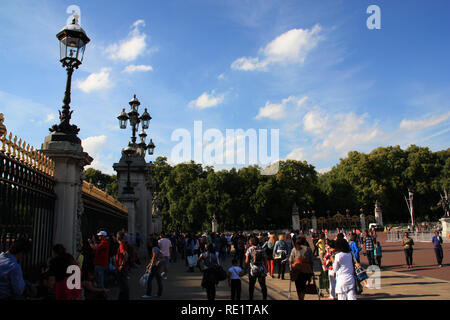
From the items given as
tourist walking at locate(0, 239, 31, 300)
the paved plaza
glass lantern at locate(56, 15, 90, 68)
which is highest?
glass lantern at locate(56, 15, 90, 68)

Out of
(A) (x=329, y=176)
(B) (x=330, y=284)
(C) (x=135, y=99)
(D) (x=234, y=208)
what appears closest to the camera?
(B) (x=330, y=284)

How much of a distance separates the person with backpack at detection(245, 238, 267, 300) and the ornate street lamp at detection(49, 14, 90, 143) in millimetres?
4753

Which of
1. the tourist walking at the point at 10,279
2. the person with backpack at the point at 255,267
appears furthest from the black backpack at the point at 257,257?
the tourist walking at the point at 10,279

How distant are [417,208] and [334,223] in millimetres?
16316

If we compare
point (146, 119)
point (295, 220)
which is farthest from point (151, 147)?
point (295, 220)

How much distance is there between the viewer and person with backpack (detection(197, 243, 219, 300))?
7.41 metres

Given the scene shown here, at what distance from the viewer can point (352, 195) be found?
63375 mm

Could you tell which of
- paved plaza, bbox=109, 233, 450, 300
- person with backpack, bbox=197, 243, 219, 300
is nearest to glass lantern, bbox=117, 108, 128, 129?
Result: paved plaza, bbox=109, 233, 450, 300

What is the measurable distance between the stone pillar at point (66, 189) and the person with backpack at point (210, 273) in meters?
2.93

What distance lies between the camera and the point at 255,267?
7852mm

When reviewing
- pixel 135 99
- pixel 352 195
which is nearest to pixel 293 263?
pixel 135 99

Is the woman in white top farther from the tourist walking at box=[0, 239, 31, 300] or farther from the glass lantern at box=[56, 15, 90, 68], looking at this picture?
the glass lantern at box=[56, 15, 90, 68]

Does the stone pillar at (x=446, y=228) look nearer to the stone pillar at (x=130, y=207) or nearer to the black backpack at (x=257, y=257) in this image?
the stone pillar at (x=130, y=207)
